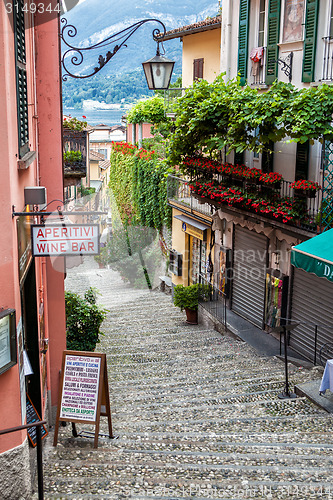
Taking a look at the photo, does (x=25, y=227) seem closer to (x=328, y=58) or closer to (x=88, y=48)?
(x=88, y=48)

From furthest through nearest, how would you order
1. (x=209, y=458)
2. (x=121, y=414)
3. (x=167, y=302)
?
(x=167, y=302), (x=121, y=414), (x=209, y=458)

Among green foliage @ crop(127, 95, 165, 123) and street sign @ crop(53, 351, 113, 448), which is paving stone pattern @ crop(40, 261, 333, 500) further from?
green foliage @ crop(127, 95, 165, 123)

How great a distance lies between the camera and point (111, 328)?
16.9 metres

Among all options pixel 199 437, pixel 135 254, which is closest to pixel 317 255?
pixel 199 437

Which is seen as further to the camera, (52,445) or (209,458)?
(52,445)

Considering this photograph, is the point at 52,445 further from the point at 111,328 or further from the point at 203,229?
the point at 203,229

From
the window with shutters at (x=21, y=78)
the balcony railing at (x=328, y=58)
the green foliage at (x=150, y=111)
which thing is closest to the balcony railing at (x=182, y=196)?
the green foliage at (x=150, y=111)

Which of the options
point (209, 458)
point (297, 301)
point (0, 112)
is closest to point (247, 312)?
point (297, 301)

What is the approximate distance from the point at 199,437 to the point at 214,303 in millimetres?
8510

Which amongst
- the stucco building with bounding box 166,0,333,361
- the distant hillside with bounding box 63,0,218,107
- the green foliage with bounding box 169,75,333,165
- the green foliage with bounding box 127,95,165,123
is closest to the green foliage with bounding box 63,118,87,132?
the green foliage with bounding box 169,75,333,165

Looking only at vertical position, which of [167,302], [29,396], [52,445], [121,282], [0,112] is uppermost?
[0,112]

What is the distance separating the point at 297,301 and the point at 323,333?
49.9 inches

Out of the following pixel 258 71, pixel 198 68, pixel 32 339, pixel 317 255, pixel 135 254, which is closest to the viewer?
pixel 32 339

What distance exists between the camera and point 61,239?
20.1 feet
